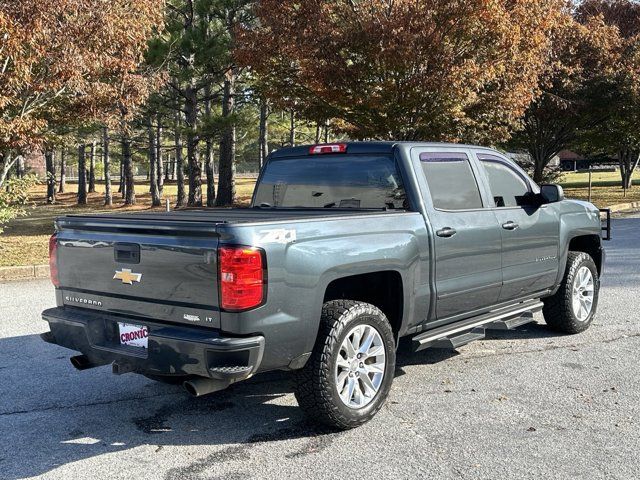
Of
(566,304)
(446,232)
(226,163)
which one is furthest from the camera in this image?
(226,163)

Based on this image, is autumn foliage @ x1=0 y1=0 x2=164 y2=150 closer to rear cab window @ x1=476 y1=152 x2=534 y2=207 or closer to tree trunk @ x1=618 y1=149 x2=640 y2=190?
rear cab window @ x1=476 y1=152 x2=534 y2=207

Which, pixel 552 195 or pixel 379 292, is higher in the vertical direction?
pixel 552 195

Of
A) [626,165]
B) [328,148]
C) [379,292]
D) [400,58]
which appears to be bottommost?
[379,292]

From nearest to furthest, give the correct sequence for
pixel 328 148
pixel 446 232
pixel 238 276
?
pixel 238 276 < pixel 446 232 < pixel 328 148

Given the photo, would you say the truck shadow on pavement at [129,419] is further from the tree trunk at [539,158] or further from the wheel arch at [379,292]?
the tree trunk at [539,158]

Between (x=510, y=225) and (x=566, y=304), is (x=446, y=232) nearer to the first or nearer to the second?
(x=510, y=225)

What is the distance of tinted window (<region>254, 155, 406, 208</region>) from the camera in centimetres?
494

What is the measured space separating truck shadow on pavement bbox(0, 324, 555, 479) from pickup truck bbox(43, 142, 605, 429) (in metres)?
0.32

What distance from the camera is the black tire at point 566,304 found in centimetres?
632

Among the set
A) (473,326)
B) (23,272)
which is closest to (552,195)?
(473,326)

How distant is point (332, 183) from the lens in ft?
17.1

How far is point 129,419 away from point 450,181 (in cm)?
298

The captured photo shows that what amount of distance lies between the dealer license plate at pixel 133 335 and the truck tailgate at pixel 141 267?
8 centimetres

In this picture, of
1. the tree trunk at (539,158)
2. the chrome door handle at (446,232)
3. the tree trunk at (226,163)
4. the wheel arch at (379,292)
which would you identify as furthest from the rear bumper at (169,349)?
the tree trunk at (539,158)
